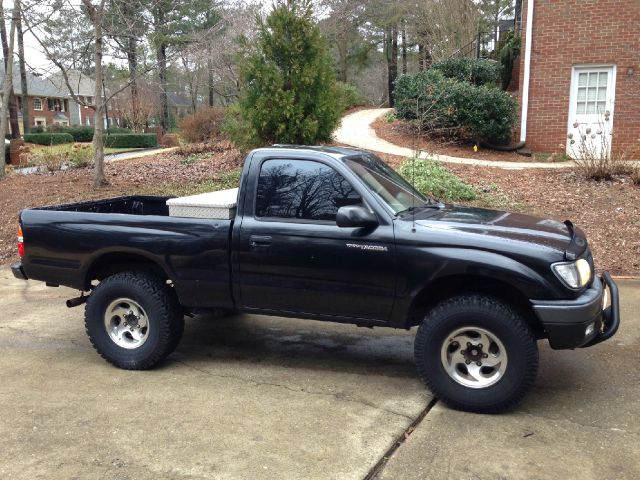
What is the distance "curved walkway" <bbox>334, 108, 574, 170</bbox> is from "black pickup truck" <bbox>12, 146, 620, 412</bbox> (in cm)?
856

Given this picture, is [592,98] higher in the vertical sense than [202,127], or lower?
higher

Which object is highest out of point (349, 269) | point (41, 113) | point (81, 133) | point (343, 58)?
point (343, 58)

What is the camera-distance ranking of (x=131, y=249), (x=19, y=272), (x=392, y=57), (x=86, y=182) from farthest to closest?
(x=392, y=57) < (x=86, y=182) < (x=19, y=272) < (x=131, y=249)

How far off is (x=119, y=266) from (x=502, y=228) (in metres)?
3.10

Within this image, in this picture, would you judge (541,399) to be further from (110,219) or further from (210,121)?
(210,121)

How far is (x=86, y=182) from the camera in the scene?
43.3ft

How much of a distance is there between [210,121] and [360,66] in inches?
795

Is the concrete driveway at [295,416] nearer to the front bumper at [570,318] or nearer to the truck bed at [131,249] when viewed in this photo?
the front bumper at [570,318]

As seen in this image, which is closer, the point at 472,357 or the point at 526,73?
the point at 472,357

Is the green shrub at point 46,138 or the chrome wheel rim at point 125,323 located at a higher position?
the green shrub at point 46,138

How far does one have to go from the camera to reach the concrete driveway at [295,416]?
137 inches

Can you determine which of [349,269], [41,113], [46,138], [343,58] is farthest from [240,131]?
[41,113]

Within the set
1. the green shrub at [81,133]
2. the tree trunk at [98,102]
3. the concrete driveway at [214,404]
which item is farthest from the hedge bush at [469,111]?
the green shrub at [81,133]

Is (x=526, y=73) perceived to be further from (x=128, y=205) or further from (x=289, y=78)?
(x=128, y=205)
